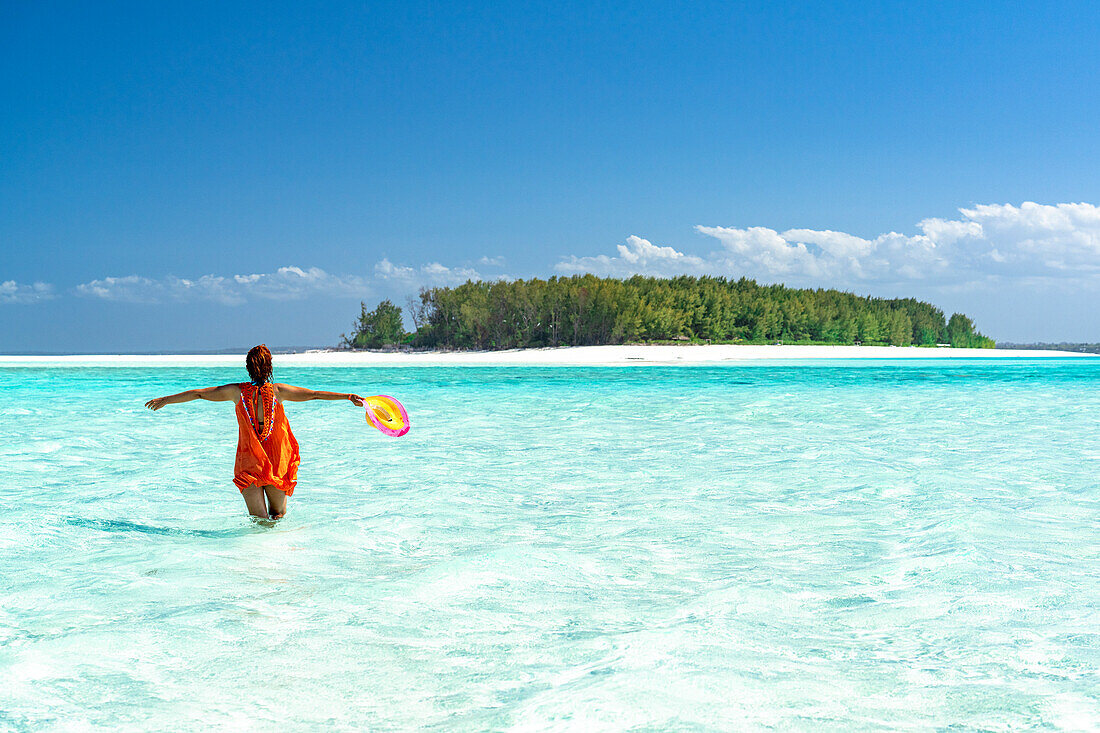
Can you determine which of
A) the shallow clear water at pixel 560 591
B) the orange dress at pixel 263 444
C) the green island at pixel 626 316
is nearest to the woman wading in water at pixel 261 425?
the orange dress at pixel 263 444

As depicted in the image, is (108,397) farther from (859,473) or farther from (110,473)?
(859,473)

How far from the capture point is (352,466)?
9516 millimetres

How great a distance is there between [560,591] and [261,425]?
9.11ft

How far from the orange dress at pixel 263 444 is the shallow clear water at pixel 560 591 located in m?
0.44

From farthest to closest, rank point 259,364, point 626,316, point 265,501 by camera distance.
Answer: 1. point 626,316
2. point 265,501
3. point 259,364

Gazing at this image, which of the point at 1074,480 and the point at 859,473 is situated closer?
the point at 1074,480

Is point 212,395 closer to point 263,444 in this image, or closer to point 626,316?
point 263,444

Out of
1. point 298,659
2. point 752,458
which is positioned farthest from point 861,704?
point 752,458

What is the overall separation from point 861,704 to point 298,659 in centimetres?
231

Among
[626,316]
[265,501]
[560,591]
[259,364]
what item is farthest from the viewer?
[626,316]

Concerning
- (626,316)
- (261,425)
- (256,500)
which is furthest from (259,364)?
(626,316)

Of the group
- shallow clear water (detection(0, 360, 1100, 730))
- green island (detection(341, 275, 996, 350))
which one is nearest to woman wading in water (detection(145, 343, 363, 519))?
shallow clear water (detection(0, 360, 1100, 730))

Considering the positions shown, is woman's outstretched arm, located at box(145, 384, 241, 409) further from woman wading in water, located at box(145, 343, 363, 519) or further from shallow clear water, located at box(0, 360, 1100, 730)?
shallow clear water, located at box(0, 360, 1100, 730)

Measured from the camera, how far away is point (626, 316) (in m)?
81.8
